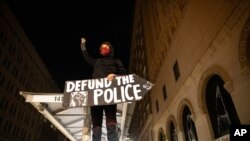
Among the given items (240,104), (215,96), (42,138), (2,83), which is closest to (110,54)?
(240,104)

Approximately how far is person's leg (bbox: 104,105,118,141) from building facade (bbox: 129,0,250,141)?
5.57 meters

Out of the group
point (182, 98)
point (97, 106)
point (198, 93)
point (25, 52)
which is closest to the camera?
point (97, 106)

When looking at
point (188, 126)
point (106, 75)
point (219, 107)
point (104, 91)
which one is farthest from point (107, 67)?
point (188, 126)

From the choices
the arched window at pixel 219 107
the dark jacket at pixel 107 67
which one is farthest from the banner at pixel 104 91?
the arched window at pixel 219 107

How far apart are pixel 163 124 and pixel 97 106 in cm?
1612

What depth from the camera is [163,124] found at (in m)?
19.4

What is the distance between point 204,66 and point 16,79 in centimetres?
3861

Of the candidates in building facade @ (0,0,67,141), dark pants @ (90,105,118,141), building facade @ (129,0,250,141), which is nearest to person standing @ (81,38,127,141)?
dark pants @ (90,105,118,141)

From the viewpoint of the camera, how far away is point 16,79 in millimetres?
40938

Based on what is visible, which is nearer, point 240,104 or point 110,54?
point 110,54

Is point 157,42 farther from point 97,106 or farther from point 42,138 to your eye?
point 42,138

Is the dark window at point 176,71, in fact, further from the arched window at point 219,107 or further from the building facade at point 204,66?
the arched window at point 219,107

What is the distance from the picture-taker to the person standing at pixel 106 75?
400cm

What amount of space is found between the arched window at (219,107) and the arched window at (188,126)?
8.70 feet
